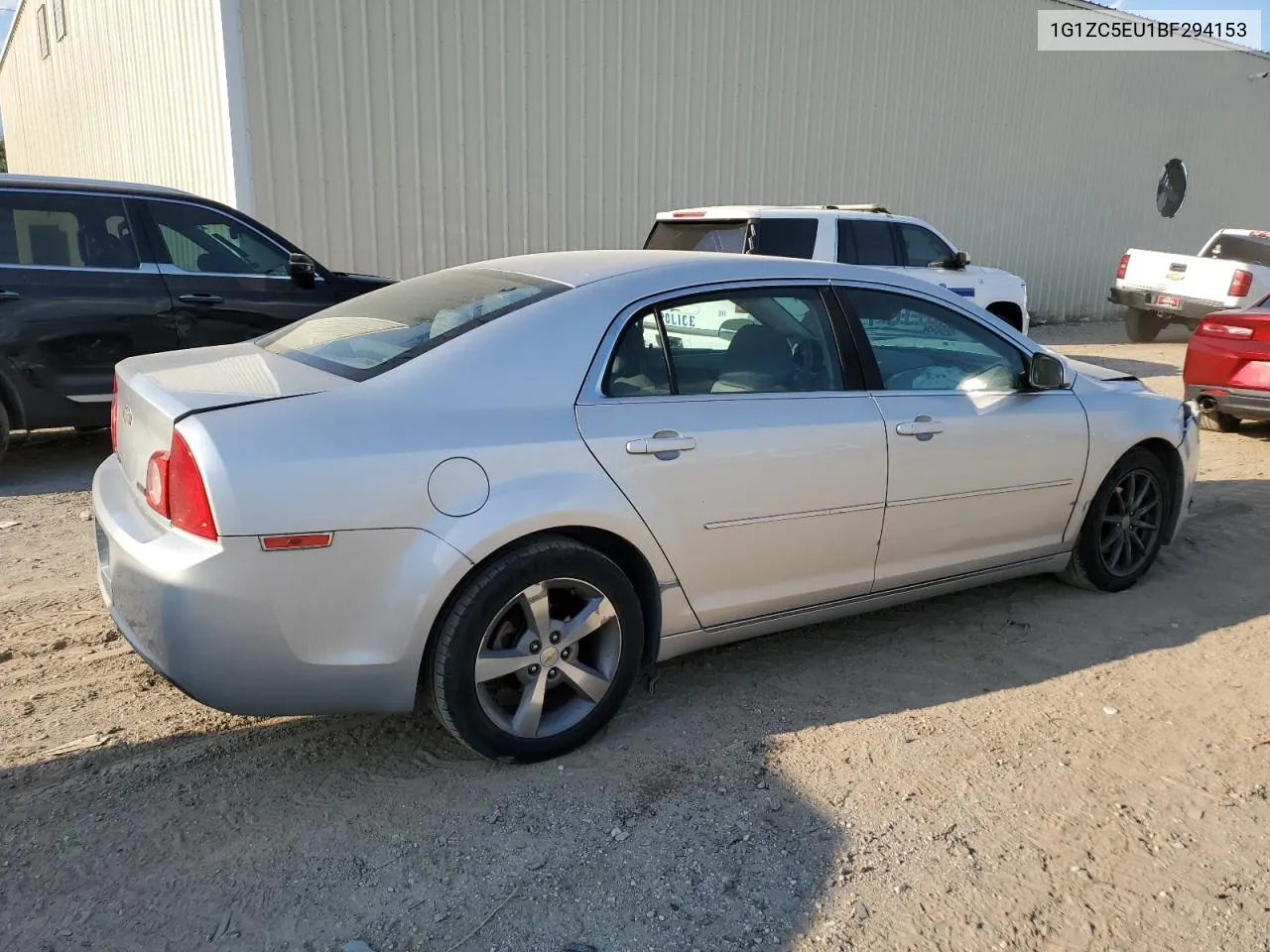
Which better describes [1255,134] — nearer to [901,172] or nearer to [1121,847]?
[901,172]

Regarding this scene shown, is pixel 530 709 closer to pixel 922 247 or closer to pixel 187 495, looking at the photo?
pixel 187 495

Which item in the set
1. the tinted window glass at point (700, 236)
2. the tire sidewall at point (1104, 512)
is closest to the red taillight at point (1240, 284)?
the tinted window glass at point (700, 236)

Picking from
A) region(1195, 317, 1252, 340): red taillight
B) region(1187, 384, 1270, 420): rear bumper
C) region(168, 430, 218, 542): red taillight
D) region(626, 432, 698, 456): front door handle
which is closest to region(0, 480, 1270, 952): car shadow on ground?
region(168, 430, 218, 542): red taillight

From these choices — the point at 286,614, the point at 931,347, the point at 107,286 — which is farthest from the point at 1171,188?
Answer: the point at 286,614

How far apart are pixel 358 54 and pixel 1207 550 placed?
8351 mm

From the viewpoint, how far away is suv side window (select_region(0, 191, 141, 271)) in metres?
6.12

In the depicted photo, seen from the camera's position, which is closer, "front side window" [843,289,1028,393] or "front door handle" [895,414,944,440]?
"front door handle" [895,414,944,440]

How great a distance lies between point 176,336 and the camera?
21.4 feet

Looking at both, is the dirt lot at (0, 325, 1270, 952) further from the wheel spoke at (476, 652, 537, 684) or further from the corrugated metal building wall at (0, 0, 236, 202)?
the corrugated metal building wall at (0, 0, 236, 202)

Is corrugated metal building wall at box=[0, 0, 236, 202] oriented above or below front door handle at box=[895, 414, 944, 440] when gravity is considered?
above

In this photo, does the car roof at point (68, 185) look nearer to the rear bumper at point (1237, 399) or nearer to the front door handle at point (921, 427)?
the front door handle at point (921, 427)

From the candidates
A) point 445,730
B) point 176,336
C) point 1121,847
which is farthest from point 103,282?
point 1121,847

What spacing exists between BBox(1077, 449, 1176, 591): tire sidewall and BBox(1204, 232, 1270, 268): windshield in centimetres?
1025

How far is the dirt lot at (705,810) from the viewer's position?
8.11 feet
